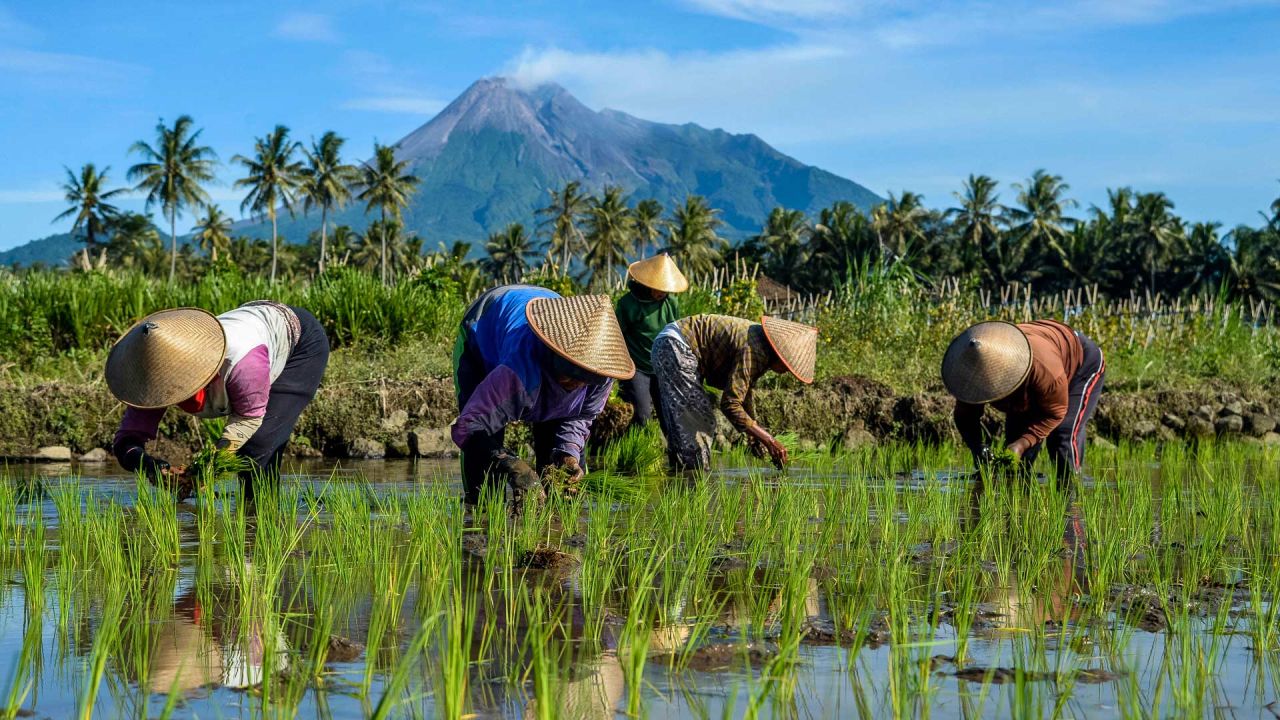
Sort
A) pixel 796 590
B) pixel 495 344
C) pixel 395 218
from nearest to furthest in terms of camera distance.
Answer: pixel 796 590 → pixel 495 344 → pixel 395 218

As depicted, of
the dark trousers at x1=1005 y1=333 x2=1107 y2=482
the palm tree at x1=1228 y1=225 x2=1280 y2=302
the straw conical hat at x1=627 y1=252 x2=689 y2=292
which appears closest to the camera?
the dark trousers at x1=1005 y1=333 x2=1107 y2=482

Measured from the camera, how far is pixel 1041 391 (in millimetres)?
5770

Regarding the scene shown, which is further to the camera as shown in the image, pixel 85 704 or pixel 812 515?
pixel 812 515

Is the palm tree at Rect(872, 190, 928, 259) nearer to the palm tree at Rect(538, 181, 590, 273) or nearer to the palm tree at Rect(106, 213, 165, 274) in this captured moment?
the palm tree at Rect(538, 181, 590, 273)

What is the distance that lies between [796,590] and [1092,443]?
24.1ft

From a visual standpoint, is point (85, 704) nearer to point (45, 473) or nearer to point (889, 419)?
point (45, 473)

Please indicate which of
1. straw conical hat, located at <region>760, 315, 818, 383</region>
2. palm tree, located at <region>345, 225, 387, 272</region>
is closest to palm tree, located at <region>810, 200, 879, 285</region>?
palm tree, located at <region>345, 225, 387, 272</region>

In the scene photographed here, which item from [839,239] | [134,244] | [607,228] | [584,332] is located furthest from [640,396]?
[134,244]

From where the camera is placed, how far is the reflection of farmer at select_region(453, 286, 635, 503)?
13.9 ft

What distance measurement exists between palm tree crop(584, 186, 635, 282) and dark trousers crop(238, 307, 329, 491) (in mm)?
60183

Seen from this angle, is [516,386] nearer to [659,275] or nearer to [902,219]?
[659,275]

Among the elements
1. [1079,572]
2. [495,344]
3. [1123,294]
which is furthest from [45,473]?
[1123,294]

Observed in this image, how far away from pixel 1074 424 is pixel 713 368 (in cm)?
190

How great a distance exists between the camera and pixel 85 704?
6.91ft
